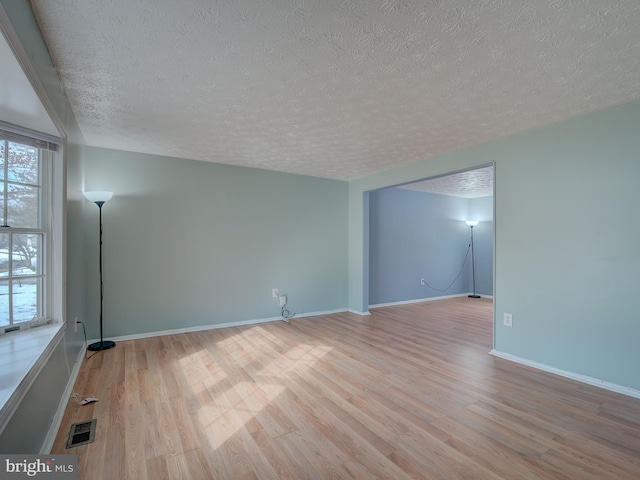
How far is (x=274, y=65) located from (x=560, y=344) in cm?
343

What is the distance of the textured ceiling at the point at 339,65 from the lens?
150 cm

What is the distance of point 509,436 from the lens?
191 centimetres

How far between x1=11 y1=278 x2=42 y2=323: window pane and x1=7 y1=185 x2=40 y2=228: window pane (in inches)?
15.1

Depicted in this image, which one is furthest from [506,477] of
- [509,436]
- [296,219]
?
[296,219]

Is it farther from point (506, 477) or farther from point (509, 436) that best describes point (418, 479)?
point (509, 436)

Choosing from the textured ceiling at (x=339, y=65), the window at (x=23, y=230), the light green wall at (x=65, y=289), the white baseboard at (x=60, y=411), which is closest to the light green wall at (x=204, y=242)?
the light green wall at (x=65, y=289)

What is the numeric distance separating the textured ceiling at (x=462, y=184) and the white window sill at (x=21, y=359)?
471 cm

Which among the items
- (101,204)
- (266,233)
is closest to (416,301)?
(266,233)

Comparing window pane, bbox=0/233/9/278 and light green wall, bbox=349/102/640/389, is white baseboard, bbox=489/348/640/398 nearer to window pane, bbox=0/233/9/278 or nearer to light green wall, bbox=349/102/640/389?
light green wall, bbox=349/102/640/389

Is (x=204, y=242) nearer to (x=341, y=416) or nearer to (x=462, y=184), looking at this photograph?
(x=341, y=416)

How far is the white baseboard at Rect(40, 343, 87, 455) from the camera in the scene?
1731 millimetres

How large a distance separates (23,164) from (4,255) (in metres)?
0.63

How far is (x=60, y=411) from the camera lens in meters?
2.07

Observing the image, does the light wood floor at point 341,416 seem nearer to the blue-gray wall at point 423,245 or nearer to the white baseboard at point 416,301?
the white baseboard at point 416,301
